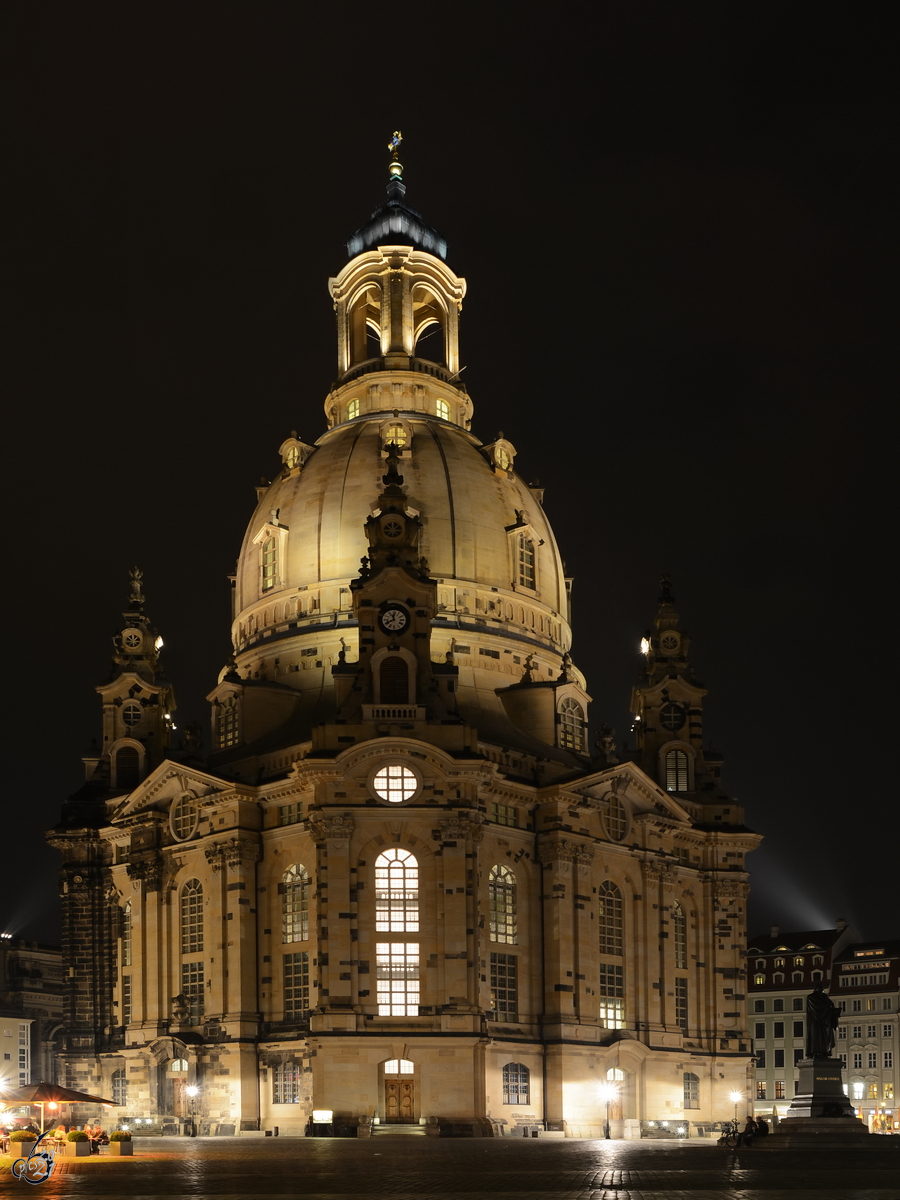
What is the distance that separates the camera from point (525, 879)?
100875mm

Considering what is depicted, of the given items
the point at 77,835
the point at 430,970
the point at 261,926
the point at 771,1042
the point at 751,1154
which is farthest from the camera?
the point at 771,1042

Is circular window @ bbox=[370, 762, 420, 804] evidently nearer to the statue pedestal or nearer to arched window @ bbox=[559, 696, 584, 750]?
arched window @ bbox=[559, 696, 584, 750]

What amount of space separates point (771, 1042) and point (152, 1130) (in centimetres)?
7690

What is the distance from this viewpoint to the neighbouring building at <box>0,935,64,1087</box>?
14625 centimetres

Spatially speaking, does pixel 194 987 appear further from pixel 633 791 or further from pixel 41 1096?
pixel 633 791

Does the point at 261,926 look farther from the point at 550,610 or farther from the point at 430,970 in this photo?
the point at 550,610

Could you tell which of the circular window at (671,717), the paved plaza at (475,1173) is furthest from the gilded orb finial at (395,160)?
the paved plaza at (475,1173)

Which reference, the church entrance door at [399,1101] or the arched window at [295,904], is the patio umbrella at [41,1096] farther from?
the arched window at [295,904]

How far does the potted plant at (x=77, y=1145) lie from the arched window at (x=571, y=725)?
49570 mm

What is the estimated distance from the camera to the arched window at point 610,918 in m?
105

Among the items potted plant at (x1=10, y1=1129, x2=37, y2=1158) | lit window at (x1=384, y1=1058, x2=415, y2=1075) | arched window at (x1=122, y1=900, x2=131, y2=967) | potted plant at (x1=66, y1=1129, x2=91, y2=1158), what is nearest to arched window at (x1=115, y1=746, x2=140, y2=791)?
arched window at (x1=122, y1=900, x2=131, y2=967)

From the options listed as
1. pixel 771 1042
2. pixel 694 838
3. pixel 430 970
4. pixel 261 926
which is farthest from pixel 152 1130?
pixel 771 1042

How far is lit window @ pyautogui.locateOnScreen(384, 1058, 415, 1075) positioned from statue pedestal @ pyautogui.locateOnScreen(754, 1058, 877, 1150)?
987 inches

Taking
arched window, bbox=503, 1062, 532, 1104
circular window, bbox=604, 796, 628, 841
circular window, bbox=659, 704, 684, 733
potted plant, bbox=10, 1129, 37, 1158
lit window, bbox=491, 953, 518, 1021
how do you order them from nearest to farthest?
1. potted plant, bbox=10, 1129, 37, 1158
2. arched window, bbox=503, 1062, 532, 1104
3. lit window, bbox=491, 953, 518, 1021
4. circular window, bbox=604, 796, 628, 841
5. circular window, bbox=659, 704, 684, 733
